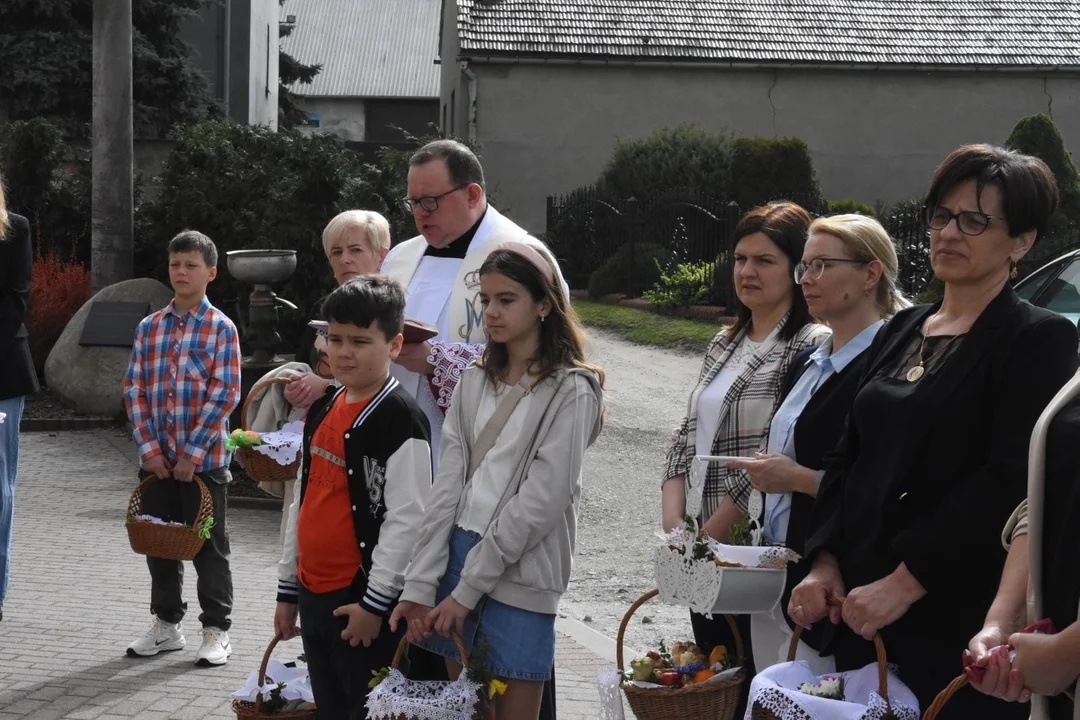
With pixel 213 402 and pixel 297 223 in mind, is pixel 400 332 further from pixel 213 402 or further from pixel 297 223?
pixel 297 223

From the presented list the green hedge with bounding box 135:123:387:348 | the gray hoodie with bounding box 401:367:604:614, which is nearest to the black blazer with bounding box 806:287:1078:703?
the gray hoodie with bounding box 401:367:604:614

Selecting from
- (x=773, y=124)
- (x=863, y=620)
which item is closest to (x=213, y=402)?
(x=863, y=620)

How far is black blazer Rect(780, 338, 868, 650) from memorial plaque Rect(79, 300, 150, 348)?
10509 millimetres

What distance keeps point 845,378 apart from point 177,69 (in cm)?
2351

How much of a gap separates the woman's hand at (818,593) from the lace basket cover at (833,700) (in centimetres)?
13

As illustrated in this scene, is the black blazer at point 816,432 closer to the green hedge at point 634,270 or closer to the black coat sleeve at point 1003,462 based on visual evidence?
the black coat sleeve at point 1003,462

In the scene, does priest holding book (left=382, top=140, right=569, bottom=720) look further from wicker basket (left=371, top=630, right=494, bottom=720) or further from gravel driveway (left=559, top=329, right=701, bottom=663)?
wicker basket (left=371, top=630, right=494, bottom=720)

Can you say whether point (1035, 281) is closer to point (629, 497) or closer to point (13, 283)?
point (629, 497)

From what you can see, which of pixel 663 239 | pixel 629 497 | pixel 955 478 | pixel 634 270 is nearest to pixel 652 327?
pixel 634 270

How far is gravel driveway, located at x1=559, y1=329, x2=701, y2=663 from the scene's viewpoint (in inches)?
282

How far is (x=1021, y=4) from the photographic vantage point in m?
32.2

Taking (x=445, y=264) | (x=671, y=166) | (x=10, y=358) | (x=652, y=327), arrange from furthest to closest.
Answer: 1. (x=671, y=166)
2. (x=652, y=327)
3. (x=10, y=358)
4. (x=445, y=264)

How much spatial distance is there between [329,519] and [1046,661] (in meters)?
2.38

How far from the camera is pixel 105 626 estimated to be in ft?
21.9
